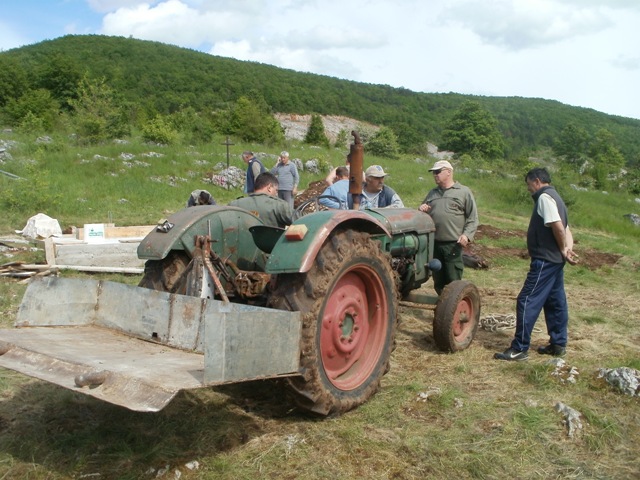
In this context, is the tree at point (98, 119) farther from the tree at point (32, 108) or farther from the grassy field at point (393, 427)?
the grassy field at point (393, 427)

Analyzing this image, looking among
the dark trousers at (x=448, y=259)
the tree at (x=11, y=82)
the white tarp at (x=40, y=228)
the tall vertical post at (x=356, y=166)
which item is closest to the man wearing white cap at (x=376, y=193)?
the dark trousers at (x=448, y=259)

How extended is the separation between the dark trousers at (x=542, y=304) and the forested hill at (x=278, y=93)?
4492cm

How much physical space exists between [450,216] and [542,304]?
1127 mm

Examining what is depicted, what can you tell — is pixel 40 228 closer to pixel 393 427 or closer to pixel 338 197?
pixel 338 197

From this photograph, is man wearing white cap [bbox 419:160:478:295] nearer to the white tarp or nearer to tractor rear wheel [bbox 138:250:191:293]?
tractor rear wheel [bbox 138:250:191:293]

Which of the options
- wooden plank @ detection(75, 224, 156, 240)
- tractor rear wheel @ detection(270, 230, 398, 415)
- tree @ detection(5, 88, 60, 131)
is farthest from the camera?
tree @ detection(5, 88, 60, 131)

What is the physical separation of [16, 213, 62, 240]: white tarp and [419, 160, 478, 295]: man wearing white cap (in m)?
6.47

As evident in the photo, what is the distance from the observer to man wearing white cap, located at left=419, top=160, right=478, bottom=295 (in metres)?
5.36

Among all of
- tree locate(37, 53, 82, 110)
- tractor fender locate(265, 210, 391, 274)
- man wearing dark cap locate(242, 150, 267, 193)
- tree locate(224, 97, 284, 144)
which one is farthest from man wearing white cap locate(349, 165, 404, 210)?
tree locate(37, 53, 82, 110)

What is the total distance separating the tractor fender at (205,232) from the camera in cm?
364

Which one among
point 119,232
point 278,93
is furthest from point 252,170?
point 278,93

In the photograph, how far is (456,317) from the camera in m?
4.86

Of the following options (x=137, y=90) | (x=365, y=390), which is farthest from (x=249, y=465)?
(x=137, y=90)

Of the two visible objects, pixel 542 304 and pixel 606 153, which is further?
pixel 606 153
